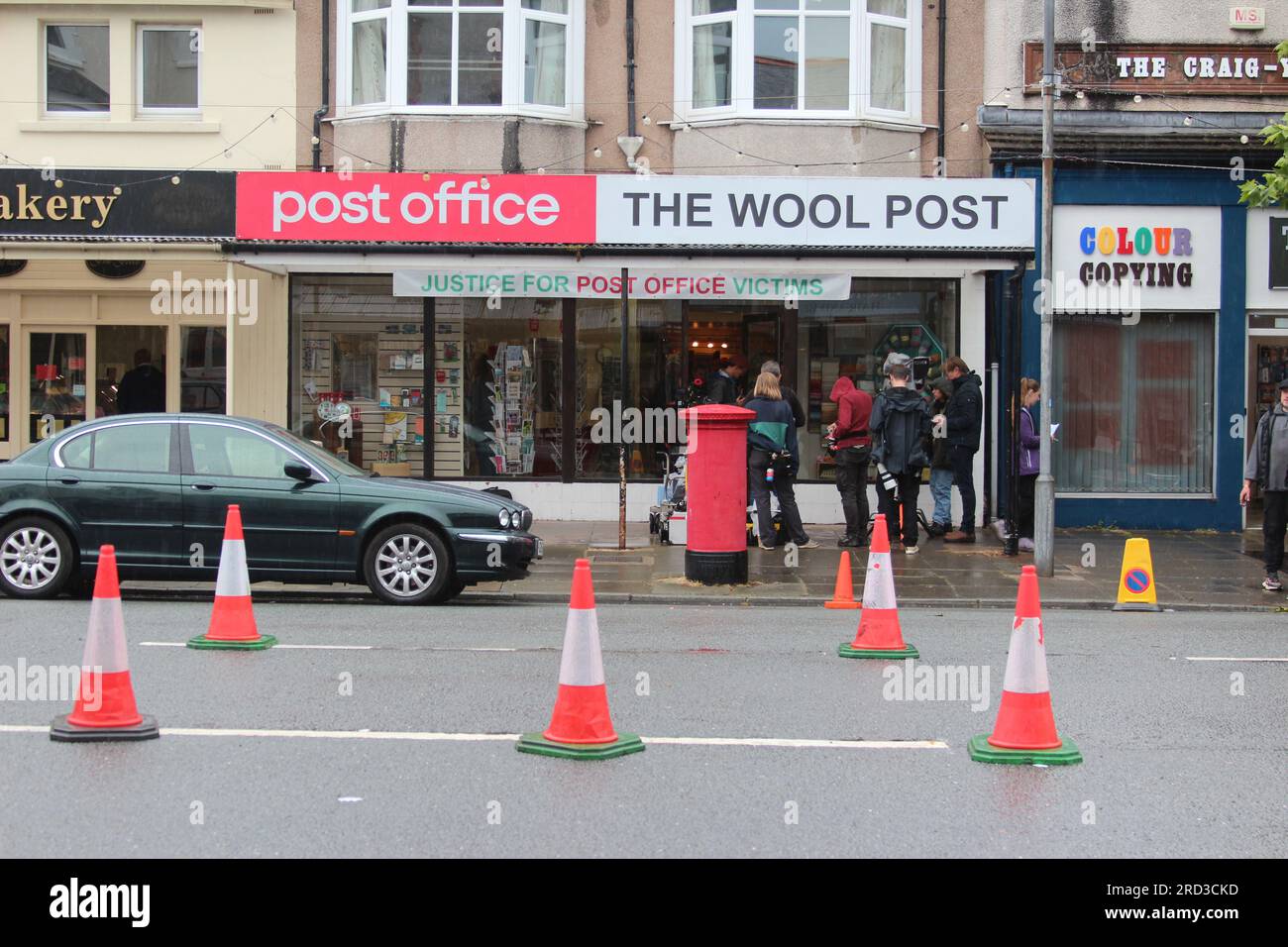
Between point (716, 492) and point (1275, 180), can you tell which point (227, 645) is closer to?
point (716, 492)

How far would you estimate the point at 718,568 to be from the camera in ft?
43.8

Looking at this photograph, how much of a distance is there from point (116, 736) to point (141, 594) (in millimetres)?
5864

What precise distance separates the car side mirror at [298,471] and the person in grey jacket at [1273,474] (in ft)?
27.1

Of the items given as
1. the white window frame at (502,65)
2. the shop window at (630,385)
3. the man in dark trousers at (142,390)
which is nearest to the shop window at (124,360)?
the man in dark trousers at (142,390)

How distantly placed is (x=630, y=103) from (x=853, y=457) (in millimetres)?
5302

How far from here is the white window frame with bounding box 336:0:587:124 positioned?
1784cm

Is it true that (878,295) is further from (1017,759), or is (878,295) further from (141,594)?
(1017,759)

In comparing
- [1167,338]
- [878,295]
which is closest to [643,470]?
[878,295]

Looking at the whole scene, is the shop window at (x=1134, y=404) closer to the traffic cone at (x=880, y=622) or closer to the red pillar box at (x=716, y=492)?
the red pillar box at (x=716, y=492)

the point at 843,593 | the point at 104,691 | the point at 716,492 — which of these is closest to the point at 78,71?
the point at 716,492

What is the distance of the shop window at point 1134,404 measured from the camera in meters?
18.3

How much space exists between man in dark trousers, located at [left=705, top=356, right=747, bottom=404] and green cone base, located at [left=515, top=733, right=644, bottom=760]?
10.3 m

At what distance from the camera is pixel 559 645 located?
997cm

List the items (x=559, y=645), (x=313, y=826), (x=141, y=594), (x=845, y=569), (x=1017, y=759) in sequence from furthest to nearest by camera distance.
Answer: (x=141, y=594), (x=845, y=569), (x=559, y=645), (x=1017, y=759), (x=313, y=826)
